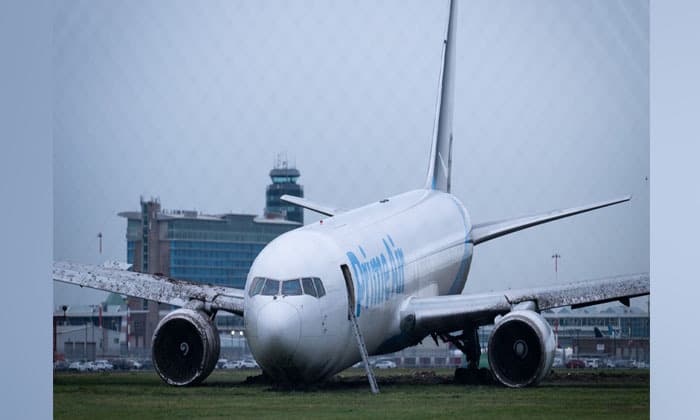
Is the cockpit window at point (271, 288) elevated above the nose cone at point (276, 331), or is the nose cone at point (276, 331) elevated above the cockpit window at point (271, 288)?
the cockpit window at point (271, 288)

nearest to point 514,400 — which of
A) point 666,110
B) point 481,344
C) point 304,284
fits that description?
point 304,284

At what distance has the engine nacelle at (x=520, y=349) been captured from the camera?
15.4m

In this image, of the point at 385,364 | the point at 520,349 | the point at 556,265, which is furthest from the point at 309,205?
the point at 520,349

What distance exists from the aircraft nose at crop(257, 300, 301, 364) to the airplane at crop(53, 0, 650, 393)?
0.01 m

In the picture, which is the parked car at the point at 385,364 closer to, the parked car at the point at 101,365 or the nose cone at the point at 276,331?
the parked car at the point at 101,365

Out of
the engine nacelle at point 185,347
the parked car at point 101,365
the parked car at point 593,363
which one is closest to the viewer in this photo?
the engine nacelle at point 185,347

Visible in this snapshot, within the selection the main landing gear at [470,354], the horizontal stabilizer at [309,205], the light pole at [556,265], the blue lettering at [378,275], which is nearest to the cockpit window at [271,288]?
the blue lettering at [378,275]

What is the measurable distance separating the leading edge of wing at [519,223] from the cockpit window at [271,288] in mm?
4881

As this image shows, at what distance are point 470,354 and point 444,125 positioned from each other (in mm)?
3641

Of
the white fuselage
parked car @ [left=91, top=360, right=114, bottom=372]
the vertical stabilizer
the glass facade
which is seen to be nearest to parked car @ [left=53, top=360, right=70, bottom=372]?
parked car @ [left=91, top=360, right=114, bottom=372]

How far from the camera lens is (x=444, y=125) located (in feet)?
67.2

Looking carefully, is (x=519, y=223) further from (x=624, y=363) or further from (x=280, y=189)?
(x=280, y=189)

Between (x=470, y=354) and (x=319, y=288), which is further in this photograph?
(x=470, y=354)

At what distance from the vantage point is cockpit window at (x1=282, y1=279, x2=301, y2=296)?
13.7 metres
